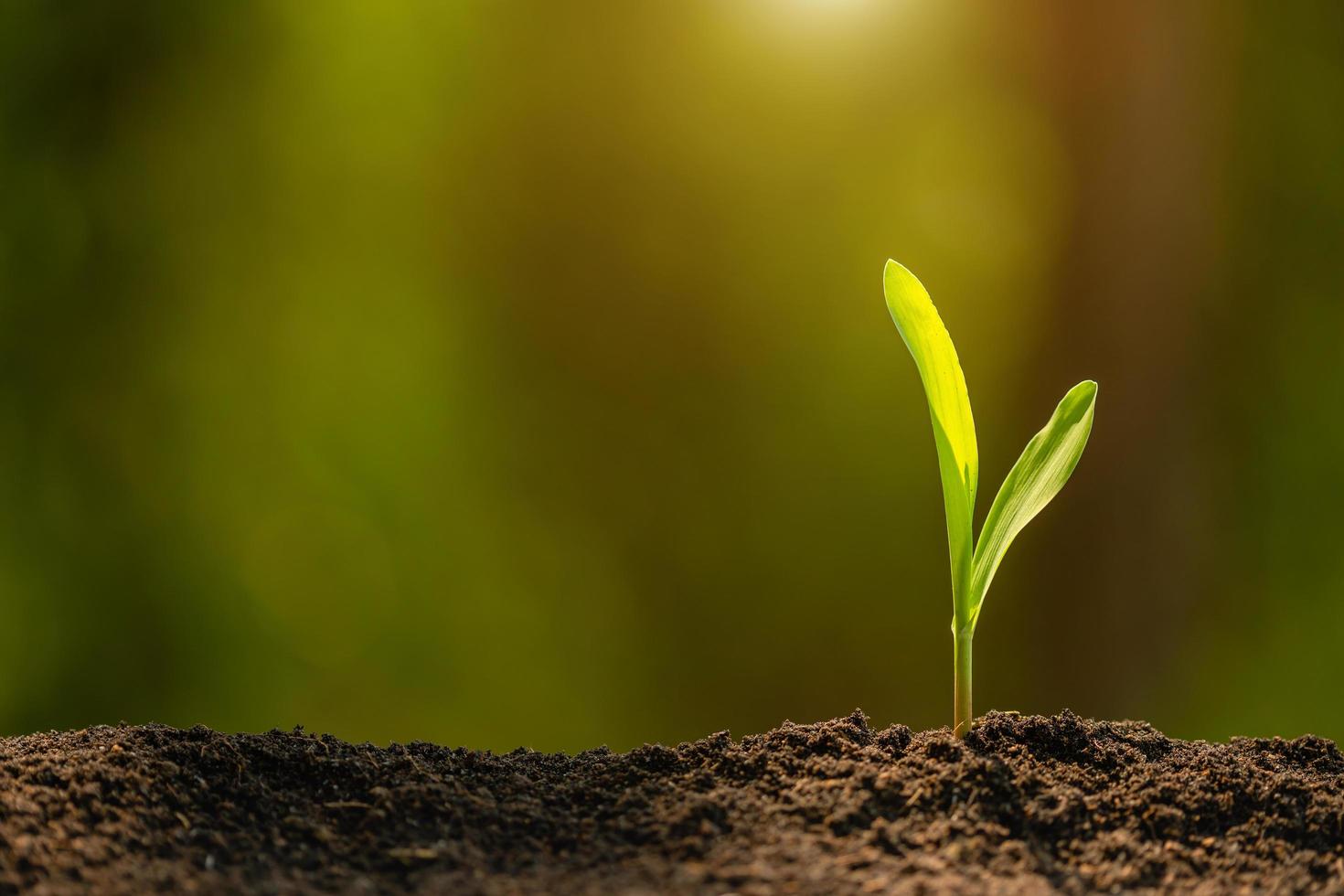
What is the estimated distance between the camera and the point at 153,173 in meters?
1.88

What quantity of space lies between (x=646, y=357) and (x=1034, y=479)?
32.5 inches

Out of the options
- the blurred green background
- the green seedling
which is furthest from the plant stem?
the blurred green background

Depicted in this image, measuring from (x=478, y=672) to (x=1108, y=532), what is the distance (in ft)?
3.83

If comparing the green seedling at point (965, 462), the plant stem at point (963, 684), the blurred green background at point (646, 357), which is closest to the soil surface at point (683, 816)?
the plant stem at point (963, 684)

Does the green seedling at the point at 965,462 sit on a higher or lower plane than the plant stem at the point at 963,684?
higher

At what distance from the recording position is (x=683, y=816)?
99cm

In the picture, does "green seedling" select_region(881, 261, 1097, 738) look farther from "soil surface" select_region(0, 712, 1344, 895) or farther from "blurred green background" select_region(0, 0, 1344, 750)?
"blurred green background" select_region(0, 0, 1344, 750)

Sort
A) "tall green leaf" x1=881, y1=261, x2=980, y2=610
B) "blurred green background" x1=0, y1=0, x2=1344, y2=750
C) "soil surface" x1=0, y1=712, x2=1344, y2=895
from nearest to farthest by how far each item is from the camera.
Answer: "soil surface" x1=0, y1=712, x2=1344, y2=895, "tall green leaf" x1=881, y1=261, x2=980, y2=610, "blurred green background" x1=0, y1=0, x2=1344, y2=750

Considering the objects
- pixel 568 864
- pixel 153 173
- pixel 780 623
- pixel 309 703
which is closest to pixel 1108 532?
pixel 780 623

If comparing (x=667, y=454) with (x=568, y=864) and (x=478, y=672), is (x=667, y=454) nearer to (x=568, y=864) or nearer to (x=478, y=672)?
(x=478, y=672)

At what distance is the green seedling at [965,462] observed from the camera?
1197mm

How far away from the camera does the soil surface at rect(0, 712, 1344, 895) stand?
89cm

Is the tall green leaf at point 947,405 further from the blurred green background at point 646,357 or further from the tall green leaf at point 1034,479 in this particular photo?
the blurred green background at point 646,357

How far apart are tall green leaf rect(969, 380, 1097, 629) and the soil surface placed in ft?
0.64
